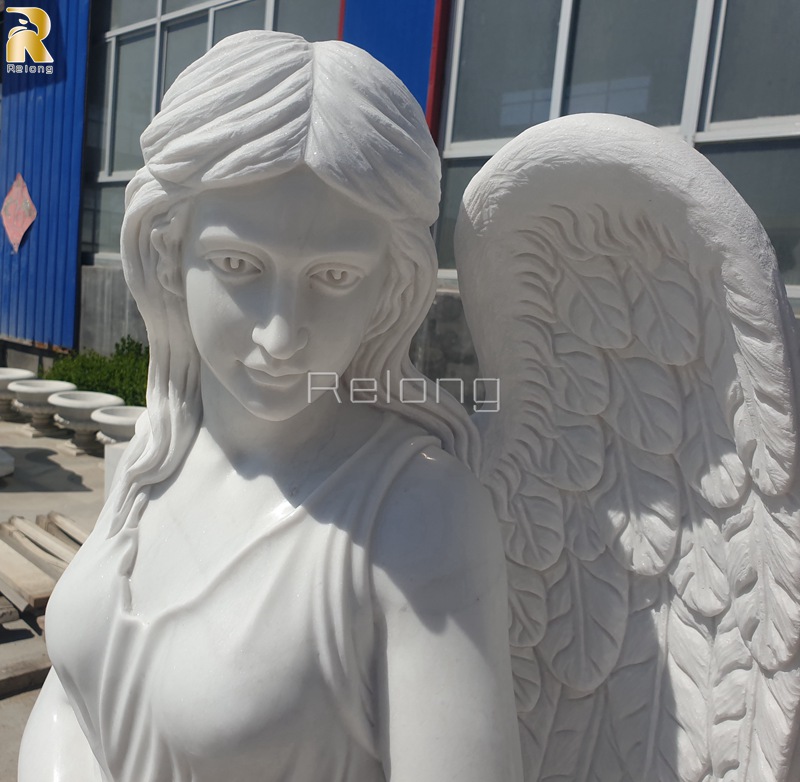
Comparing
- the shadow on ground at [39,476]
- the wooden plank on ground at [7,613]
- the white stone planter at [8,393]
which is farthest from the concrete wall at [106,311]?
the wooden plank on ground at [7,613]

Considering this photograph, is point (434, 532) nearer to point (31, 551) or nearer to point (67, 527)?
point (31, 551)

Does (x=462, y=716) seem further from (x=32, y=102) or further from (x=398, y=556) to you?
(x=32, y=102)

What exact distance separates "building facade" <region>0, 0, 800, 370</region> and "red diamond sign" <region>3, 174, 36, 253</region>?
0.50 m

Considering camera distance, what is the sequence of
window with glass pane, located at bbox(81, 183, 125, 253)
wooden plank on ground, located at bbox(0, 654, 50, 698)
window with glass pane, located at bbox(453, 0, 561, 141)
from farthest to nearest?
window with glass pane, located at bbox(81, 183, 125, 253) < window with glass pane, located at bbox(453, 0, 561, 141) < wooden plank on ground, located at bbox(0, 654, 50, 698)

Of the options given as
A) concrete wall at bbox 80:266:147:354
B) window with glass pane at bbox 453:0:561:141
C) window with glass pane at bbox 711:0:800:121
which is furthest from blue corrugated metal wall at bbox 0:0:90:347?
window with glass pane at bbox 711:0:800:121

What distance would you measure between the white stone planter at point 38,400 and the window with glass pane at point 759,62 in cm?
588

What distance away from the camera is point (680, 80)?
151 inches

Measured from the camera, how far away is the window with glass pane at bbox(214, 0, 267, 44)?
6.44m

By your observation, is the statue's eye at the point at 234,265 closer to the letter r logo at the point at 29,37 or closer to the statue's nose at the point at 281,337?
the statue's nose at the point at 281,337

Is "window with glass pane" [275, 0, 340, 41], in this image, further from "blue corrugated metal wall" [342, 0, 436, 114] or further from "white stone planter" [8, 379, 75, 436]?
"white stone planter" [8, 379, 75, 436]

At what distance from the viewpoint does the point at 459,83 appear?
4.81 metres

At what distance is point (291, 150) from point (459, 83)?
172 inches

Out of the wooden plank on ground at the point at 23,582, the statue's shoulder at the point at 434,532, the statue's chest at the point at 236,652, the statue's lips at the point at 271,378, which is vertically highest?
the statue's lips at the point at 271,378

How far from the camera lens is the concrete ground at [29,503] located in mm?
2619
